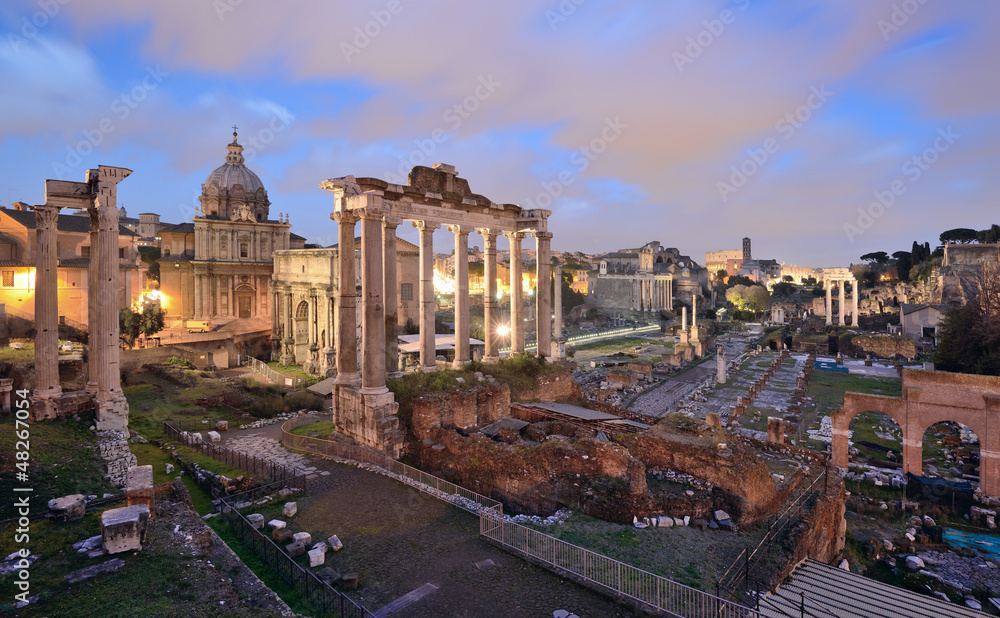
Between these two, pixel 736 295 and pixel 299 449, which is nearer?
pixel 299 449

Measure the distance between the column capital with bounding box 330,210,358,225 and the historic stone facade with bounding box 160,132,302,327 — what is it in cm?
3064

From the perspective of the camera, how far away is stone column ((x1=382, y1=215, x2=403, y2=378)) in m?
16.3

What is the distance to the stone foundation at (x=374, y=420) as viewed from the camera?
14.3 metres

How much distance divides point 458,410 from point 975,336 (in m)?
31.5

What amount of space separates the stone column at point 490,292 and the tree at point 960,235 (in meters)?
98.6

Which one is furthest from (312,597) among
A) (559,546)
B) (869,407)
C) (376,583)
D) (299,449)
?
(869,407)

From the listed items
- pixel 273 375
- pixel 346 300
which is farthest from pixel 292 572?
pixel 273 375

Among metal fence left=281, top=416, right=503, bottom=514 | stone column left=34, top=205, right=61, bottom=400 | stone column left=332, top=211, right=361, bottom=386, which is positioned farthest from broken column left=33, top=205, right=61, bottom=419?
stone column left=332, top=211, right=361, bottom=386

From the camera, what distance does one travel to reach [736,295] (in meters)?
102

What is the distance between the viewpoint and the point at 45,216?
14.1m

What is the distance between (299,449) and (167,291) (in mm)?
34791

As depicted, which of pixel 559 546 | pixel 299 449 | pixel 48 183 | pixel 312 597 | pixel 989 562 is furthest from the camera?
pixel 299 449

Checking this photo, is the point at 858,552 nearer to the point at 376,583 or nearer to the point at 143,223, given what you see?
the point at 376,583

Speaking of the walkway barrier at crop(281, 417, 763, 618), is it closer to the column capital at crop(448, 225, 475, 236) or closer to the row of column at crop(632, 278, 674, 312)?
the column capital at crop(448, 225, 475, 236)
